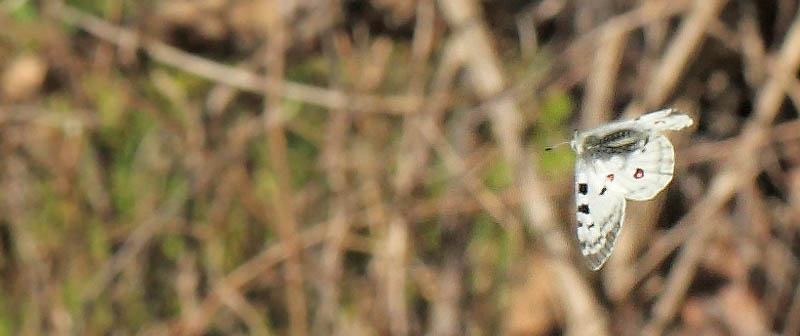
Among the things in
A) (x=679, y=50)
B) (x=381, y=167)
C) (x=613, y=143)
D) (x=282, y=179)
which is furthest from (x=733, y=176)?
(x=613, y=143)

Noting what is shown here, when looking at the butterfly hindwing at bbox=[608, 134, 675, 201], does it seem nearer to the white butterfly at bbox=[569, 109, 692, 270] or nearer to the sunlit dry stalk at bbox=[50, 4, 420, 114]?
the white butterfly at bbox=[569, 109, 692, 270]

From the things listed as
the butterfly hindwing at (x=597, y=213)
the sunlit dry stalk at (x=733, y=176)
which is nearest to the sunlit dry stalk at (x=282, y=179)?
the sunlit dry stalk at (x=733, y=176)

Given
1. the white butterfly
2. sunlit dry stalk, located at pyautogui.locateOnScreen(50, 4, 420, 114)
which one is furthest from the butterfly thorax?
sunlit dry stalk, located at pyautogui.locateOnScreen(50, 4, 420, 114)

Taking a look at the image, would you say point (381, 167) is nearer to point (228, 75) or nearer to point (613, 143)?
point (228, 75)

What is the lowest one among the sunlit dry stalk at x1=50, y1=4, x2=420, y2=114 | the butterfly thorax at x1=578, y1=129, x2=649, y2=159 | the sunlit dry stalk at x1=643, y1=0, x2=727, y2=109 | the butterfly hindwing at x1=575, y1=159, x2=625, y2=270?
the butterfly hindwing at x1=575, y1=159, x2=625, y2=270

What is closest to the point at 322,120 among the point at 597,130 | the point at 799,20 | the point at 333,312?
the point at 333,312

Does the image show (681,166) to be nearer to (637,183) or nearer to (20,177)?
(637,183)

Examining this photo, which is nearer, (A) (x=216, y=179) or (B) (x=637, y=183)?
(B) (x=637, y=183)
